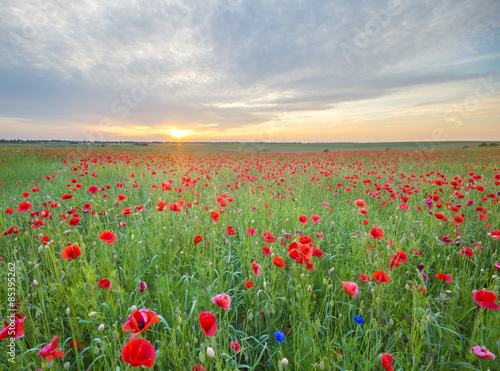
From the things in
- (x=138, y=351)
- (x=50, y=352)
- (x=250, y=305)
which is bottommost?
(x=250, y=305)

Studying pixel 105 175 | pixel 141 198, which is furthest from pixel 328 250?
pixel 105 175

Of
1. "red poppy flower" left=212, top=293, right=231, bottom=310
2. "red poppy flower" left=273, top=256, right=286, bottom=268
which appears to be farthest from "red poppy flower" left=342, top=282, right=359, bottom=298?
"red poppy flower" left=212, top=293, right=231, bottom=310

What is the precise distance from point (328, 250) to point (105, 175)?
25.1 ft

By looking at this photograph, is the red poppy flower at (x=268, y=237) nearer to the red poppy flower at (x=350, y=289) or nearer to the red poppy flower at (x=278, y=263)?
the red poppy flower at (x=278, y=263)

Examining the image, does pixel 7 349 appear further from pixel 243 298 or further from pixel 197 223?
pixel 197 223

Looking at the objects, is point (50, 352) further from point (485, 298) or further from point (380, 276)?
point (485, 298)

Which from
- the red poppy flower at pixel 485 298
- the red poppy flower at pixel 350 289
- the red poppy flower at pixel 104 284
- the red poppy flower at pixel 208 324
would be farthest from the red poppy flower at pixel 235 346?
the red poppy flower at pixel 485 298

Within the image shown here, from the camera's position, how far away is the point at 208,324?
1.05 m

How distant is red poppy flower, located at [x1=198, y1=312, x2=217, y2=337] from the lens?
102 centimetres

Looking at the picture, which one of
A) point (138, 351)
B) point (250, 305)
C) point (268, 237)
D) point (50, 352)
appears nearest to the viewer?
point (138, 351)

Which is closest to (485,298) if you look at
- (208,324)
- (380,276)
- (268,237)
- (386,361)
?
(380,276)

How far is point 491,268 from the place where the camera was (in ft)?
8.99

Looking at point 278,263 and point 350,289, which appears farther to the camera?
point 278,263

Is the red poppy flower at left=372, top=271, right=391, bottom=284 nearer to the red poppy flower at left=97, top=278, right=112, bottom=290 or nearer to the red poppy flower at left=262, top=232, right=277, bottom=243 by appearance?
the red poppy flower at left=262, top=232, right=277, bottom=243
